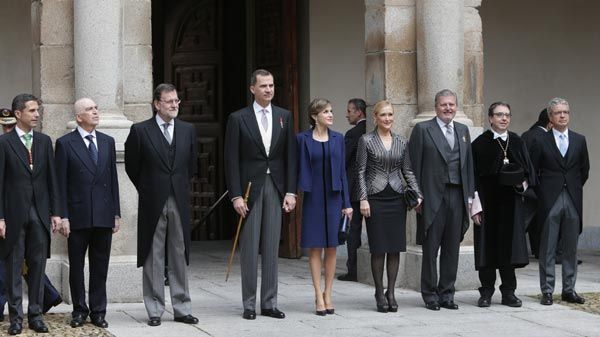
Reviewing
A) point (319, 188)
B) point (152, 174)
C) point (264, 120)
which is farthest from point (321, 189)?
point (152, 174)

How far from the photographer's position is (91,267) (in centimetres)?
1014

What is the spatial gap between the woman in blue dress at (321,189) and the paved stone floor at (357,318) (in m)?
0.38

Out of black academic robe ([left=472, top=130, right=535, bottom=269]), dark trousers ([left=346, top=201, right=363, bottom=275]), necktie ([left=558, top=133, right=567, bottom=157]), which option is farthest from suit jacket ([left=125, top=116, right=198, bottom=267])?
necktie ([left=558, top=133, right=567, bottom=157])

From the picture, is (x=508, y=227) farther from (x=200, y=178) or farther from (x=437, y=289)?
(x=200, y=178)

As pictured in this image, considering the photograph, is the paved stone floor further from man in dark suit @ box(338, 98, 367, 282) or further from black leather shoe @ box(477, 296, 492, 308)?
man in dark suit @ box(338, 98, 367, 282)

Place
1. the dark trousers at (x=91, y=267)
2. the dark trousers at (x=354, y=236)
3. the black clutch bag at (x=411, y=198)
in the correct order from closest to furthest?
the dark trousers at (x=91, y=267)
the black clutch bag at (x=411, y=198)
the dark trousers at (x=354, y=236)

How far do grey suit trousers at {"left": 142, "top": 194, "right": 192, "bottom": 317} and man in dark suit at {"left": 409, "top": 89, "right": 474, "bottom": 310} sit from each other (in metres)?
2.15

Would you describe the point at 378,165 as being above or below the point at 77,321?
above

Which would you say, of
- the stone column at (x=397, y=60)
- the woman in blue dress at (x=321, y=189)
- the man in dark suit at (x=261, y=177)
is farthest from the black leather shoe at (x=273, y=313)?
the stone column at (x=397, y=60)

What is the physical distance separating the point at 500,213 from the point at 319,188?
1.68 metres

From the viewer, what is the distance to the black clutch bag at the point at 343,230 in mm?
10633

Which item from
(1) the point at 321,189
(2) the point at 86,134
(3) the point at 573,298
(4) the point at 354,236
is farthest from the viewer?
(4) the point at 354,236

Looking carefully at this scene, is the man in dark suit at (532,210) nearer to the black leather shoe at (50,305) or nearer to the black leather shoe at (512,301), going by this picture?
the black leather shoe at (512,301)

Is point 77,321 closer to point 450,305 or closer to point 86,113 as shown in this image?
point 86,113
